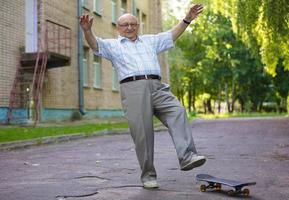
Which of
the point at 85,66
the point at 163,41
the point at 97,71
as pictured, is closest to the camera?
the point at 163,41

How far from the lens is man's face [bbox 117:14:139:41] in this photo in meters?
6.33

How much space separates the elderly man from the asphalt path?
17.4 inches

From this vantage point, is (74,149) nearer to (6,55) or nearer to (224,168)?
(224,168)

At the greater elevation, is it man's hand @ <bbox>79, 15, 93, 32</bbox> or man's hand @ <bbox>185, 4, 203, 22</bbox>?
man's hand @ <bbox>185, 4, 203, 22</bbox>

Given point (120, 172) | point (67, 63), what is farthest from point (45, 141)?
point (67, 63)

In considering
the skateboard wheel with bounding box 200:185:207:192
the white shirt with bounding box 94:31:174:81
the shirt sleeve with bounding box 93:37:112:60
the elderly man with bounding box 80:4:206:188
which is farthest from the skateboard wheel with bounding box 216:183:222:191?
the shirt sleeve with bounding box 93:37:112:60

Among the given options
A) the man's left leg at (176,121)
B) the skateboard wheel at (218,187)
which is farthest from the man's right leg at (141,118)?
the skateboard wheel at (218,187)

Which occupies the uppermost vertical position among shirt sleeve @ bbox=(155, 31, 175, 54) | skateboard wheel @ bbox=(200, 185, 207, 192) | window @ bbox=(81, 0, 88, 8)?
window @ bbox=(81, 0, 88, 8)

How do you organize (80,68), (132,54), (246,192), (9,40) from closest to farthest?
1. (246,192)
2. (132,54)
3. (9,40)
4. (80,68)

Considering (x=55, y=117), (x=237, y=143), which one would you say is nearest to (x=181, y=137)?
(x=237, y=143)

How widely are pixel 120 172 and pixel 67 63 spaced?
45.3 ft

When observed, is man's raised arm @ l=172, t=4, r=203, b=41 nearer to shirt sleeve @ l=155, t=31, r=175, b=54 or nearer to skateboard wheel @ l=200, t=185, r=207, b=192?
shirt sleeve @ l=155, t=31, r=175, b=54

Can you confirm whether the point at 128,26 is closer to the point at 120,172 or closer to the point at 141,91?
the point at 141,91

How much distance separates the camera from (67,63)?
21.2m
